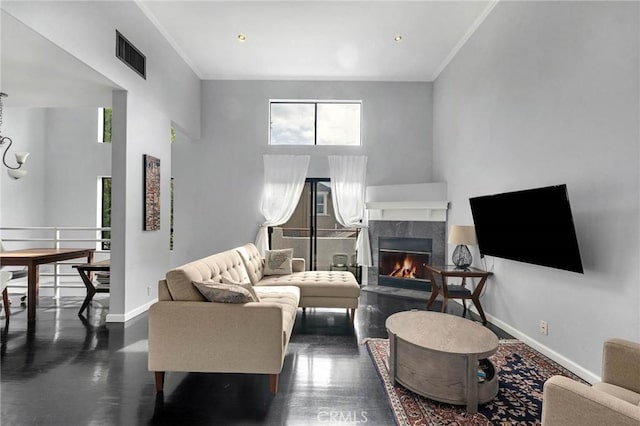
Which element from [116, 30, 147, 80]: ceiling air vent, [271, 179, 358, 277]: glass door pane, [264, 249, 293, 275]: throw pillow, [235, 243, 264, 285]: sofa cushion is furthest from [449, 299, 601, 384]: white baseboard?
[116, 30, 147, 80]: ceiling air vent

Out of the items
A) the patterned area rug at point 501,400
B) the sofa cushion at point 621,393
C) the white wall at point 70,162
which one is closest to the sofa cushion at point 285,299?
the patterned area rug at point 501,400

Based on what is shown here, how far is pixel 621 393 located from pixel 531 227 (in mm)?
1564

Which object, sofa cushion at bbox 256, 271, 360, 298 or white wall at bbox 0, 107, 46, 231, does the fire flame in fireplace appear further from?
white wall at bbox 0, 107, 46, 231

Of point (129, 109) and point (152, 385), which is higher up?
point (129, 109)

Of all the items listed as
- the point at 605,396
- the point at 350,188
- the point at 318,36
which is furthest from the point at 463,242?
the point at 318,36

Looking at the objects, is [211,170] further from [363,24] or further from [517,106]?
[517,106]

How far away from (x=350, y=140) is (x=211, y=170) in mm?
2727

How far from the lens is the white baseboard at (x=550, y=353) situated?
2.44m

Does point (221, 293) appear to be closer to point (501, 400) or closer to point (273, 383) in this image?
point (273, 383)

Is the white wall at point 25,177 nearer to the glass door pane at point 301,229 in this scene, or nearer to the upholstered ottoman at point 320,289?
the glass door pane at point 301,229

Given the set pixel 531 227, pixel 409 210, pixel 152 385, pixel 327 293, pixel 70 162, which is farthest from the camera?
pixel 70 162

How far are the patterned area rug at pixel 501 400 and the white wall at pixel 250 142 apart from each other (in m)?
3.77

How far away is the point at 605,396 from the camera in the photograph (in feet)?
3.99

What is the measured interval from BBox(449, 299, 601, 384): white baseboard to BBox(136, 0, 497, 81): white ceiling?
12.6 ft
